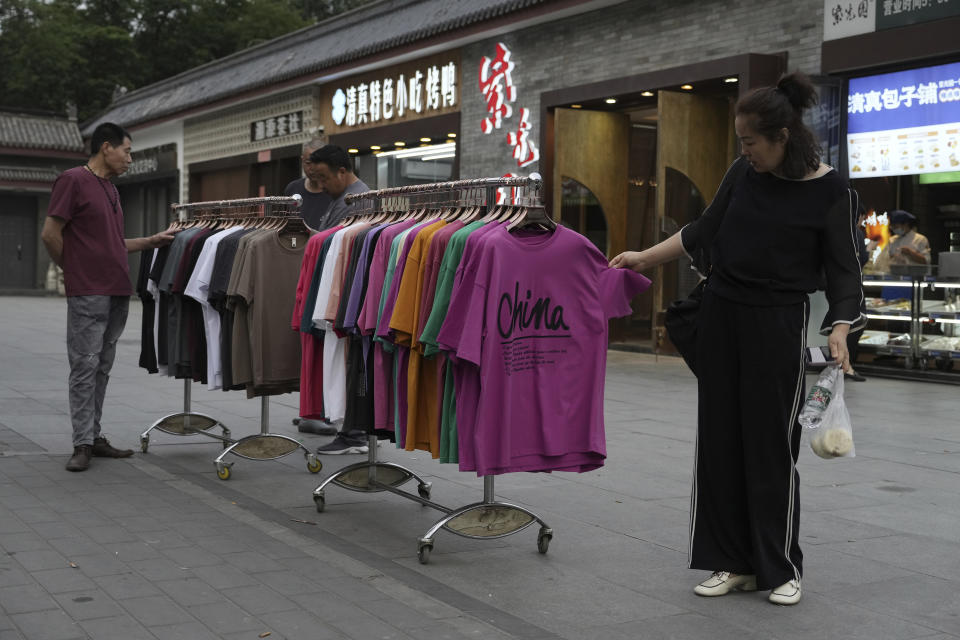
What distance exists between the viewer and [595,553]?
4.93 metres

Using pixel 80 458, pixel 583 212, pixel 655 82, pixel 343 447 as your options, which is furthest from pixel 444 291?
pixel 583 212

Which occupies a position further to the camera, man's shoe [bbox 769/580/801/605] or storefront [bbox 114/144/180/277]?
storefront [bbox 114/144/180/277]

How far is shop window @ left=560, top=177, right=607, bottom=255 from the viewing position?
15375 mm

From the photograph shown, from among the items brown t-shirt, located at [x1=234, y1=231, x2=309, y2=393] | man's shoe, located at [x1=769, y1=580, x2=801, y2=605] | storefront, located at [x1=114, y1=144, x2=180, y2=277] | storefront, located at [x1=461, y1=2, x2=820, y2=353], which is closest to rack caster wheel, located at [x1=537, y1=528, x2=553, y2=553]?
man's shoe, located at [x1=769, y1=580, x2=801, y2=605]

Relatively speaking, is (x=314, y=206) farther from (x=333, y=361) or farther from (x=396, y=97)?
(x=396, y=97)

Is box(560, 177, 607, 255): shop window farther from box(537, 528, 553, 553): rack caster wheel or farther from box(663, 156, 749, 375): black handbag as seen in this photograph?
box(663, 156, 749, 375): black handbag

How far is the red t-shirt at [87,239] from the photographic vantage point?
262 inches

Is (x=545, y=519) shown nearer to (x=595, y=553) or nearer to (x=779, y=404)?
(x=595, y=553)

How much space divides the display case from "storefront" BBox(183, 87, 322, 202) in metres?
12.0

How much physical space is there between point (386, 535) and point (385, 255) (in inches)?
52.3

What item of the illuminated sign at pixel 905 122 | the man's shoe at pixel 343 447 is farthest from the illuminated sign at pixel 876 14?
the man's shoe at pixel 343 447

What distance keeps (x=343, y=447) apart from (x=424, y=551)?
8.62 ft

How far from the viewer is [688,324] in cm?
453

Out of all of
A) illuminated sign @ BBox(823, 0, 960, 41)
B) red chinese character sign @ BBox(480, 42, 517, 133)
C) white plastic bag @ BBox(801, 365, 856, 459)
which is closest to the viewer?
white plastic bag @ BBox(801, 365, 856, 459)
